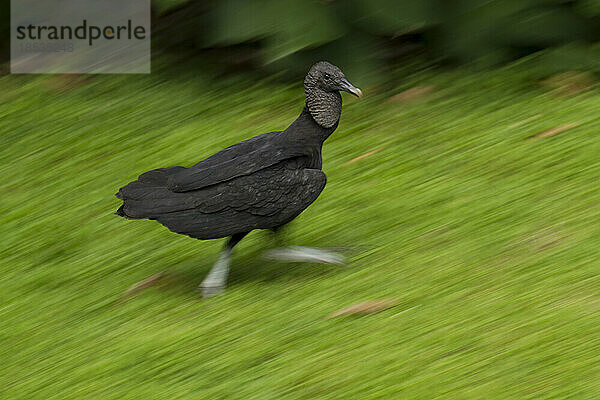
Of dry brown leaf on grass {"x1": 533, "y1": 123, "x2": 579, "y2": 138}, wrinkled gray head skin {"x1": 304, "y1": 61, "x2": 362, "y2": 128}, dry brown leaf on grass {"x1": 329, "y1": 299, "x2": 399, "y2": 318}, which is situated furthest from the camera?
dry brown leaf on grass {"x1": 533, "y1": 123, "x2": 579, "y2": 138}

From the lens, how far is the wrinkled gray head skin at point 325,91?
5660mm

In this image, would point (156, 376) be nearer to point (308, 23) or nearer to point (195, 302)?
point (195, 302)

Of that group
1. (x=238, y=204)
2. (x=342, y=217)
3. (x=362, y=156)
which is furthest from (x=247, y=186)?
(x=362, y=156)

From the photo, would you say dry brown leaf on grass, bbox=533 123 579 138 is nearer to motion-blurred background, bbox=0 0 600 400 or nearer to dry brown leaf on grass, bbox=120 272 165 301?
motion-blurred background, bbox=0 0 600 400

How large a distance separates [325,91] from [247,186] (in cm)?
68

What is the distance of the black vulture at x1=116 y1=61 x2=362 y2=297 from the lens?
5.52 metres

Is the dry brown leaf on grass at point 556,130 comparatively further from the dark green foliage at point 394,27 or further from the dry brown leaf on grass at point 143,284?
the dry brown leaf on grass at point 143,284

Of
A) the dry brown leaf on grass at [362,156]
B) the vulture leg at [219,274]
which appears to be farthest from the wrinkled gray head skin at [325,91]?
the dry brown leaf on grass at [362,156]

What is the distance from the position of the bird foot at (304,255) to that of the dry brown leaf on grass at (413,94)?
2.62 meters

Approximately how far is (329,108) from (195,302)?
50.7 inches

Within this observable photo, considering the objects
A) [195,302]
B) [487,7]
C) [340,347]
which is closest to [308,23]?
[487,7]

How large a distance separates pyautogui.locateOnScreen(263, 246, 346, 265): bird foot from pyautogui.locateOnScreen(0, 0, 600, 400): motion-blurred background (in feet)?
0.24

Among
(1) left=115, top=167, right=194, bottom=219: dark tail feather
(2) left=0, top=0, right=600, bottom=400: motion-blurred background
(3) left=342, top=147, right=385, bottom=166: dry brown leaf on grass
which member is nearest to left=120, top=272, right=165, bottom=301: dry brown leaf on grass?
(2) left=0, top=0, right=600, bottom=400: motion-blurred background

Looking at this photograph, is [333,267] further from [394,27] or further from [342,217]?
[394,27]
